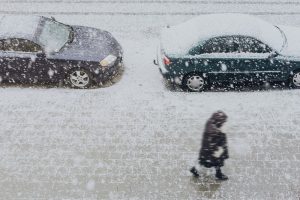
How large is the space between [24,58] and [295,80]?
6747mm

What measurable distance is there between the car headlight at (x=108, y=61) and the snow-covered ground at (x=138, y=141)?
0.63 meters

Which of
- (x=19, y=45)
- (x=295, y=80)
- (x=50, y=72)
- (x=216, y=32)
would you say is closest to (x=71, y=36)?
(x=50, y=72)

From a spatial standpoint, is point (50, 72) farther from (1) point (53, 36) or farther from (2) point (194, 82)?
(2) point (194, 82)

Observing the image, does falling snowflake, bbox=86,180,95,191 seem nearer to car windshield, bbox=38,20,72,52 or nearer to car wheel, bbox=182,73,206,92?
car wheel, bbox=182,73,206,92

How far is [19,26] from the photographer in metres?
10.7

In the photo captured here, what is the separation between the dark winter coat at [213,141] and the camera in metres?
7.23

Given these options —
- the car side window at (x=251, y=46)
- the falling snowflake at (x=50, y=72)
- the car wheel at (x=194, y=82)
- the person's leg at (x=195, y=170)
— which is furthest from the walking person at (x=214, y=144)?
the falling snowflake at (x=50, y=72)

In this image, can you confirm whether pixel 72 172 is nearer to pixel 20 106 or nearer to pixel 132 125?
pixel 132 125

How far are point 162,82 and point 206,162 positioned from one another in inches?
154

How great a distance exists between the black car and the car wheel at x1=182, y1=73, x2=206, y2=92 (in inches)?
74.1

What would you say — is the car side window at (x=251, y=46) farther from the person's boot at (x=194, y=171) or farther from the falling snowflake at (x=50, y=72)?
the falling snowflake at (x=50, y=72)

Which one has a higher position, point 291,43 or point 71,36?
point 291,43

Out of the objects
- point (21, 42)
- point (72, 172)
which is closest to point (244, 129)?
point (72, 172)

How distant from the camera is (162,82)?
1118 centimetres
